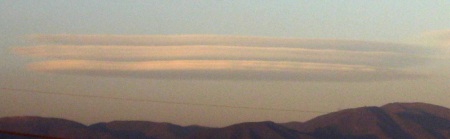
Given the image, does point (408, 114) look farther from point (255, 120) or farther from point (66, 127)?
point (66, 127)

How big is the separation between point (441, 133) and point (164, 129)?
13.9 ft

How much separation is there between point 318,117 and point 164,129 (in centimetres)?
264

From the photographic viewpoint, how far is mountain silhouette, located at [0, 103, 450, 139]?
10.4m

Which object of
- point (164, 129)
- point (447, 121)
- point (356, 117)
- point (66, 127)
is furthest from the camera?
point (66, 127)

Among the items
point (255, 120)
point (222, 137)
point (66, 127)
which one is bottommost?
point (66, 127)

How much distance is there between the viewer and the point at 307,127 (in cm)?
1102

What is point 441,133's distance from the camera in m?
10.3

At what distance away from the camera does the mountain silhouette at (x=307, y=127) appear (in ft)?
34.0

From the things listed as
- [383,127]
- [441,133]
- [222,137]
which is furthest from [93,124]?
[441,133]

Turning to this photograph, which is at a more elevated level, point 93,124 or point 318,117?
point 318,117

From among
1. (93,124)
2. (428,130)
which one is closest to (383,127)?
(428,130)

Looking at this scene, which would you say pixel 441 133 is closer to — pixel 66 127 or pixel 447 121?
pixel 447 121

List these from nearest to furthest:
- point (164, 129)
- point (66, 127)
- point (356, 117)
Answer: point (356, 117) → point (164, 129) → point (66, 127)

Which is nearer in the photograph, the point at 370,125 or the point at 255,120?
the point at 255,120
